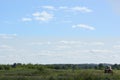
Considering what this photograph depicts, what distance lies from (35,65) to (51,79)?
45213mm

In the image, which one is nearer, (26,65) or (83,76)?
(83,76)

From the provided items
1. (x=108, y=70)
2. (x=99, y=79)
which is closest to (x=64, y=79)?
(x=99, y=79)

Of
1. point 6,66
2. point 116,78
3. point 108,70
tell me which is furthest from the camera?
point 6,66

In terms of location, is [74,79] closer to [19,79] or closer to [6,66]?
[19,79]

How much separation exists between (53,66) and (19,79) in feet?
159

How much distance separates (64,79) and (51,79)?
94 cm

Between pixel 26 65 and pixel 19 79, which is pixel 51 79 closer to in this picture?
pixel 19 79

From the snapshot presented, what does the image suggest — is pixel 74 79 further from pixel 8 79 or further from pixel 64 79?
pixel 8 79

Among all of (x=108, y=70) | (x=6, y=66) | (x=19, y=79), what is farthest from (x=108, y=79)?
(x=6, y=66)

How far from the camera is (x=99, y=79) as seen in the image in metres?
28.5

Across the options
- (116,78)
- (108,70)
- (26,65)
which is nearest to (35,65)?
(26,65)

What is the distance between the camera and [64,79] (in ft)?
92.6

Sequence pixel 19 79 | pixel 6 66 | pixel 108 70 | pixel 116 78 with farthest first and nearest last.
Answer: pixel 6 66
pixel 108 70
pixel 116 78
pixel 19 79

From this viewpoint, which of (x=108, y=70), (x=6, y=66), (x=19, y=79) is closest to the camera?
(x=19, y=79)
